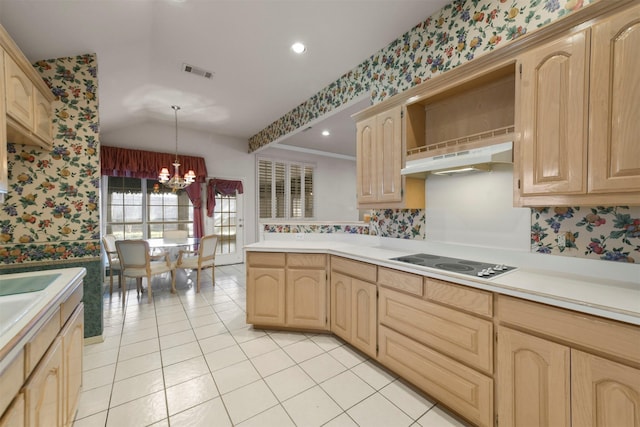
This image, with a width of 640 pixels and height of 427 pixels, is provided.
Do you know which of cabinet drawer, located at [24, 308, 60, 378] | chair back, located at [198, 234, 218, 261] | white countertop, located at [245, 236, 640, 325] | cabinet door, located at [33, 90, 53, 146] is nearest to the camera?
cabinet drawer, located at [24, 308, 60, 378]

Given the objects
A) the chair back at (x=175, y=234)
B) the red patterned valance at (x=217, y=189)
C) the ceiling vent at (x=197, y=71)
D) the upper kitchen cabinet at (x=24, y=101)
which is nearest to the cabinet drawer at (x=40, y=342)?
the upper kitchen cabinet at (x=24, y=101)

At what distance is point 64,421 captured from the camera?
1.26 m

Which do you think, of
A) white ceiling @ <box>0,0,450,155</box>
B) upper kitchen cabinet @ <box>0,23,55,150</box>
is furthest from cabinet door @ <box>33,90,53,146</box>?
white ceiling @ <box>0,0,450,155</box>

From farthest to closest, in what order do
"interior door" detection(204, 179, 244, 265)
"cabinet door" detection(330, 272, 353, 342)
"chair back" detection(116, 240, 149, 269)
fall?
"interior door" detection(204, 179, 244, 265)
"chair back" detection(116, 240, 149, 269)
"cabinet door" detection(330, 272, 353, 342)

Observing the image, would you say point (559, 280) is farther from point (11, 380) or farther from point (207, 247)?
point (207, 247)

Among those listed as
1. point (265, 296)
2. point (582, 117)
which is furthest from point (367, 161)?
point (265, 296)

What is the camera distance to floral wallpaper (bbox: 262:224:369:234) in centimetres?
288

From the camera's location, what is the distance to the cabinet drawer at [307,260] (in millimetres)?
2482

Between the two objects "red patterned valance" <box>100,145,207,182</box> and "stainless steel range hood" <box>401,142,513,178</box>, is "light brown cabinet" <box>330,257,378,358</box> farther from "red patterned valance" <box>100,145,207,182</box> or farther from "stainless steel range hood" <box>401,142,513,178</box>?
"red patterned valance" <box>100,145,207,182</box>

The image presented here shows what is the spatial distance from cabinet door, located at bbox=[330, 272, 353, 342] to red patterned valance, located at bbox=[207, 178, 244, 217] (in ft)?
12.9

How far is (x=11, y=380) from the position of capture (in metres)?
0.80

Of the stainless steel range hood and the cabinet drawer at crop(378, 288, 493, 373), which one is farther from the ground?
the stainless steel range hood

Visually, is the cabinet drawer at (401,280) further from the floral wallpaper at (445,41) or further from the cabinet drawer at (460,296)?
the floral wallpaper at (445,41)

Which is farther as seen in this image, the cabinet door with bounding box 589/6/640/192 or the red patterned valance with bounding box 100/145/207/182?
the red patterned valance with bounding box 100/145/207/182
